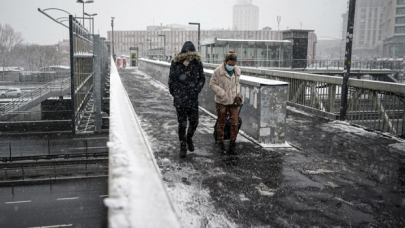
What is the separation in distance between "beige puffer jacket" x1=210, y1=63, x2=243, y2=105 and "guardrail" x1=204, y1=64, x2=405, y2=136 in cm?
352

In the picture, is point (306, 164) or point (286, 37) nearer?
point (306, 164)

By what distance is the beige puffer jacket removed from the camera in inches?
219

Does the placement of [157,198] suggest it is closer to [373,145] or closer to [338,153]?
[338,153]

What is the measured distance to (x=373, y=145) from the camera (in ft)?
21.1

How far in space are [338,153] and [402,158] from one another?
0.94 m

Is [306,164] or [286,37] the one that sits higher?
[286,37]

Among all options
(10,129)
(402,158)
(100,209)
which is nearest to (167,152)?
(402,158)

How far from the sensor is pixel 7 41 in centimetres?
10381

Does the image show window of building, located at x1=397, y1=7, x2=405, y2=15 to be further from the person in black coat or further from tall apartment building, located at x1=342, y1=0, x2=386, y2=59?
the person in black coat

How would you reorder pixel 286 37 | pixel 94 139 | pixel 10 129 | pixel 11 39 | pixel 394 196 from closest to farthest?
1. pixel 394 196
2. pixel 94 139
3. pixel 10 129
4. pixel 286 37
5. pixel 11 39

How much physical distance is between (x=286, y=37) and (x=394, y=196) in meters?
39.4

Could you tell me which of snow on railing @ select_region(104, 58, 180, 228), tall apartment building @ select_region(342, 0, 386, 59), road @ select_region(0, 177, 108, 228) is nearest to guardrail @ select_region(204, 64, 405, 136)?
snow on railing @ select_region(104, 58, 180, 228)

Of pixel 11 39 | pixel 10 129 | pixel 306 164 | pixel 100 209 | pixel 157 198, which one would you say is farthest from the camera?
pixel 11 39

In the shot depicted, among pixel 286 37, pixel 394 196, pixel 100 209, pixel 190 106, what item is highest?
pixel 286 37
